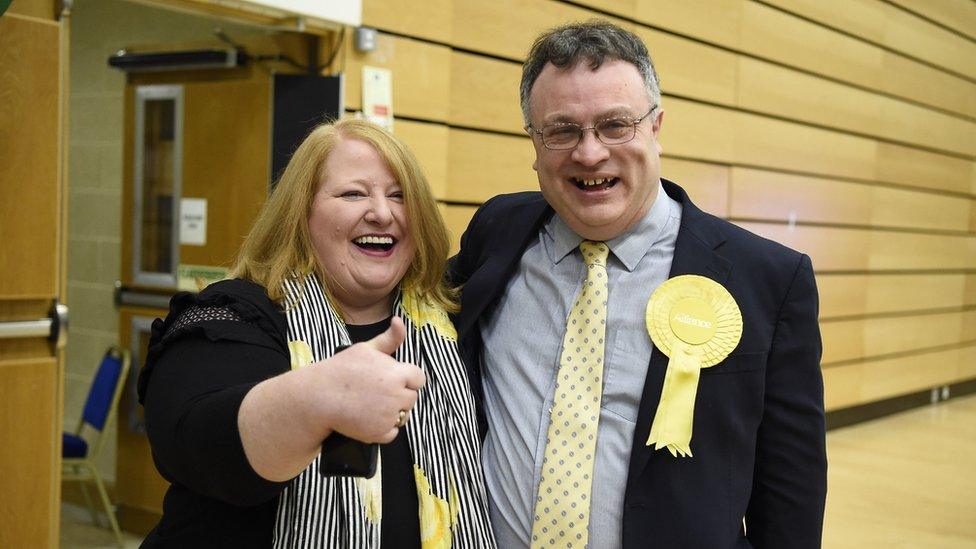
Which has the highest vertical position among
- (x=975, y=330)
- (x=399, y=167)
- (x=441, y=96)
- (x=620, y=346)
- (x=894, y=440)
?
(x=441, y=96)

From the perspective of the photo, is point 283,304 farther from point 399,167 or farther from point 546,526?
point 546,526

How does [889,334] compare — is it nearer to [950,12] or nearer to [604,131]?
[950,12]

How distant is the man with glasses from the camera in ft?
5.33

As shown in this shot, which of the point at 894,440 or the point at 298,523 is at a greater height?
the point at 298,523

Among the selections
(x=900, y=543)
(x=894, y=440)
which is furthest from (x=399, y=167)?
(x=894, y=440)

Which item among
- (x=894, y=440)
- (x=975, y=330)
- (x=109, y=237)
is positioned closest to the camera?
(x=109, y=237)

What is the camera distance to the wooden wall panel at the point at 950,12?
26.5 ft

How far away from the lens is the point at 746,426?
1.65 m

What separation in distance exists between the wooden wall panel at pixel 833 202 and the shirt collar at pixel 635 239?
4678 millimetres

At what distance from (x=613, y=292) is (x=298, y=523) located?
702 mm

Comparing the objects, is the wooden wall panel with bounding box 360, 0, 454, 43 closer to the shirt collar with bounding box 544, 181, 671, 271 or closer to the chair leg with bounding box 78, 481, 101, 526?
the shirt collar with bounding box 544, 181, 671, 271

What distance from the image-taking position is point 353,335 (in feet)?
5.63

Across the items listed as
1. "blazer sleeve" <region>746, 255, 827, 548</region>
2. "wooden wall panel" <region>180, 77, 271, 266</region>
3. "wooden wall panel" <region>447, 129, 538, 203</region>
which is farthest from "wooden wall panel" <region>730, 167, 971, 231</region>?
"blazer sleeve" <region>746, 255, 827, 548</region>

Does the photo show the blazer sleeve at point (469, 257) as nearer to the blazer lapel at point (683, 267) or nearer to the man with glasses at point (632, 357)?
the man with glasses at point (632, 357)
